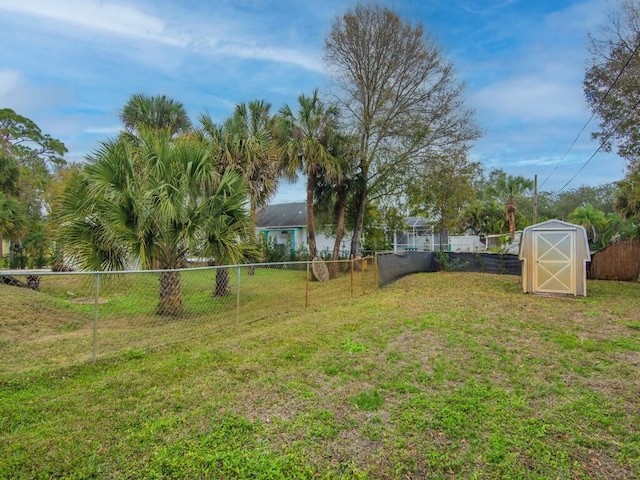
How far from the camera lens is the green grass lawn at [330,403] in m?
2.31

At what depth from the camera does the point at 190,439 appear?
254 centimetres

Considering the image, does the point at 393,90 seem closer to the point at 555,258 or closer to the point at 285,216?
the point at 555,258

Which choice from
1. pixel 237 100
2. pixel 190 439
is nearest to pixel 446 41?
pixel 237 100

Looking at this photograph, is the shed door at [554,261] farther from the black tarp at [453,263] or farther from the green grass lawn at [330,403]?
the black tarp at [453,263]

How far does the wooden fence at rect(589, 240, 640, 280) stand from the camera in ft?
41.4

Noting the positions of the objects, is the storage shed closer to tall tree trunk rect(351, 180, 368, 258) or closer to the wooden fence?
the wooden fence

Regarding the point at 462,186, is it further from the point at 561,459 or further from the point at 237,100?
the point at 561,459

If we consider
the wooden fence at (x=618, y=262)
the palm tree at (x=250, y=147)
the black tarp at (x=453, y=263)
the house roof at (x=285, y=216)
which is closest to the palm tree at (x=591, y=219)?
the wooden fence at (x=618, y=262)

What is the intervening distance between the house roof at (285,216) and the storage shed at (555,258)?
51.1 feet

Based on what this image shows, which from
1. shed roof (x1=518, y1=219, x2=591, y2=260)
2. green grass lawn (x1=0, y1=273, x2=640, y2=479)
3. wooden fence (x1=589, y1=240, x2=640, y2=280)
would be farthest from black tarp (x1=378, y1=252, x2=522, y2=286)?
green grass lawn (x1=0, y1=273, x2=640, y2=479)

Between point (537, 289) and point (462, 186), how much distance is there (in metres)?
8.37

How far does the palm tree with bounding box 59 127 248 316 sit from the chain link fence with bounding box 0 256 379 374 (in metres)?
0.35

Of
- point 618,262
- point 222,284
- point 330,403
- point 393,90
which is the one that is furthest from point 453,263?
point 330,403

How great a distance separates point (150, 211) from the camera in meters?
6.20
